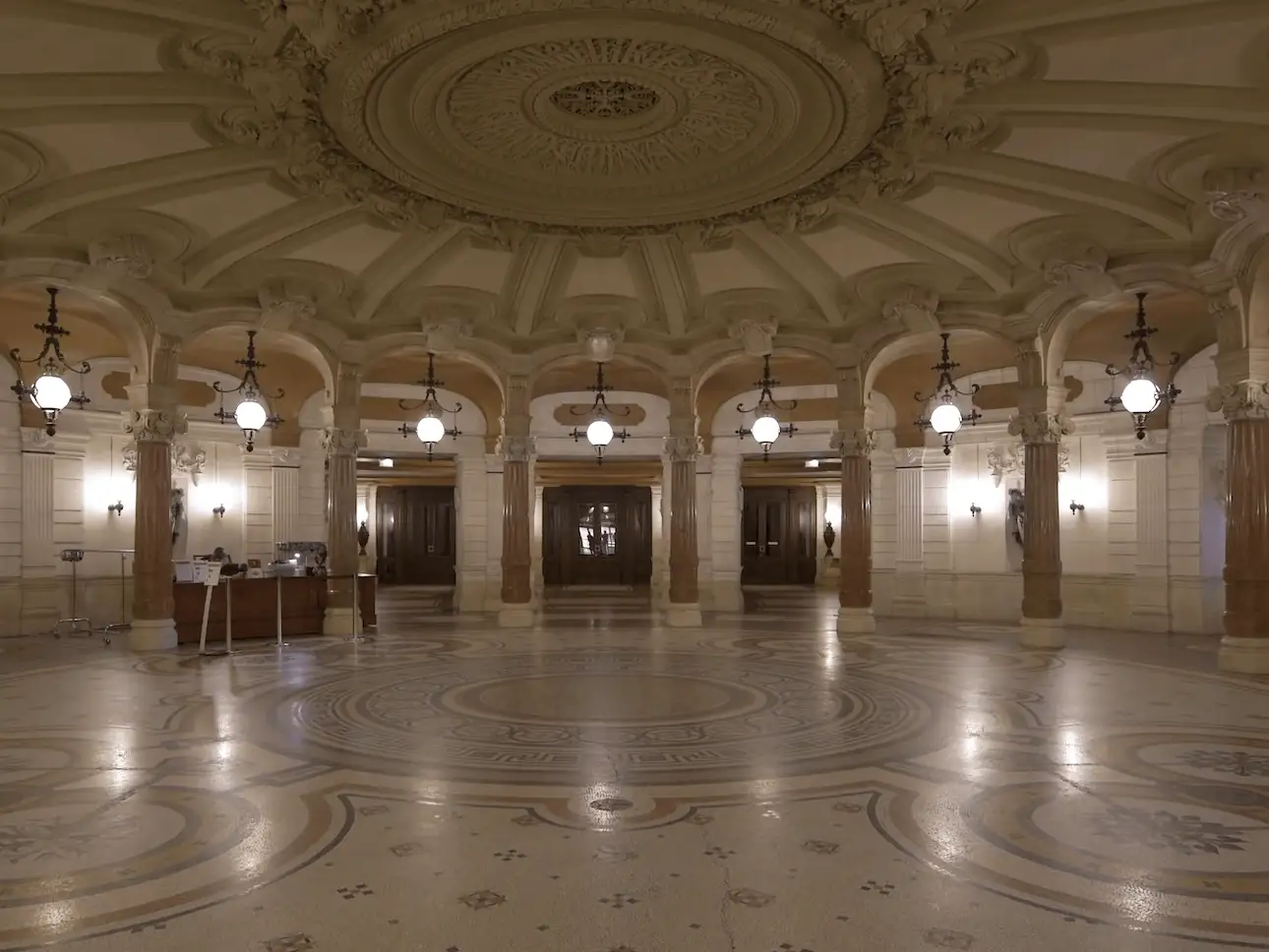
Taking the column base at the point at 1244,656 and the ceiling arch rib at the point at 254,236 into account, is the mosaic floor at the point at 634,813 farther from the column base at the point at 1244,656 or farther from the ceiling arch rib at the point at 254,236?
the ceiling arch rib at the point at 254,236

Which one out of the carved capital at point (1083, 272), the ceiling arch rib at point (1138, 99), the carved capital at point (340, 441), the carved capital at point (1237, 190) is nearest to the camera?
the ceiling arch rib at point (1138, 99)

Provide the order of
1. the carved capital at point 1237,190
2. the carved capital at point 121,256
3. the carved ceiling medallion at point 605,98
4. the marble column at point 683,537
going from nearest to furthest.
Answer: the carved ceiling medallion at point 605,98 < the carved capital at point 1237,190 < the carved capital at point 121,256 < the marble column at point 683,537

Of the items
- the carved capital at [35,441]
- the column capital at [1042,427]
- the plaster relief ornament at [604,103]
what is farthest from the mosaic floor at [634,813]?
the carved capital at [35,441]

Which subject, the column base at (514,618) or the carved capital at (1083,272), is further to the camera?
the column base at (514,618)

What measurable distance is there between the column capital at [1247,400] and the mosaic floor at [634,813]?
2.94m

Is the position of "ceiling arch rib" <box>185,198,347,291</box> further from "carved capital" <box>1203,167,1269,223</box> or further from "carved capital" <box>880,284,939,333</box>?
"carved capital" <box>1203,167,1269,223</box>

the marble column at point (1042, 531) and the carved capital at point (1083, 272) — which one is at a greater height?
the carved capital at point (1083, 272)

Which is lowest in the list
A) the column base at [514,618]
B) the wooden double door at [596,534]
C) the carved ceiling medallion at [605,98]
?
the column base at [514,618]

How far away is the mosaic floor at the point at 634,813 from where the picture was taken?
11.4ft

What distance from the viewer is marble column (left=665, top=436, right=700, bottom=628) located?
47.6ft

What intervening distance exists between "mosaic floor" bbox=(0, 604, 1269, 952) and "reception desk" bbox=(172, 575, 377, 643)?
128 inches

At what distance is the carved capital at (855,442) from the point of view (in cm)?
1372

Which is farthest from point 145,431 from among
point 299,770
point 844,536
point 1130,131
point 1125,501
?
point 1125,501

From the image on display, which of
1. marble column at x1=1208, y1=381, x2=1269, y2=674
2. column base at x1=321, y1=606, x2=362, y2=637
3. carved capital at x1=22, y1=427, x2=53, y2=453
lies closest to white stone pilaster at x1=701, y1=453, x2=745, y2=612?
column base at x1=321, y1=606, x2=362, y2=637
